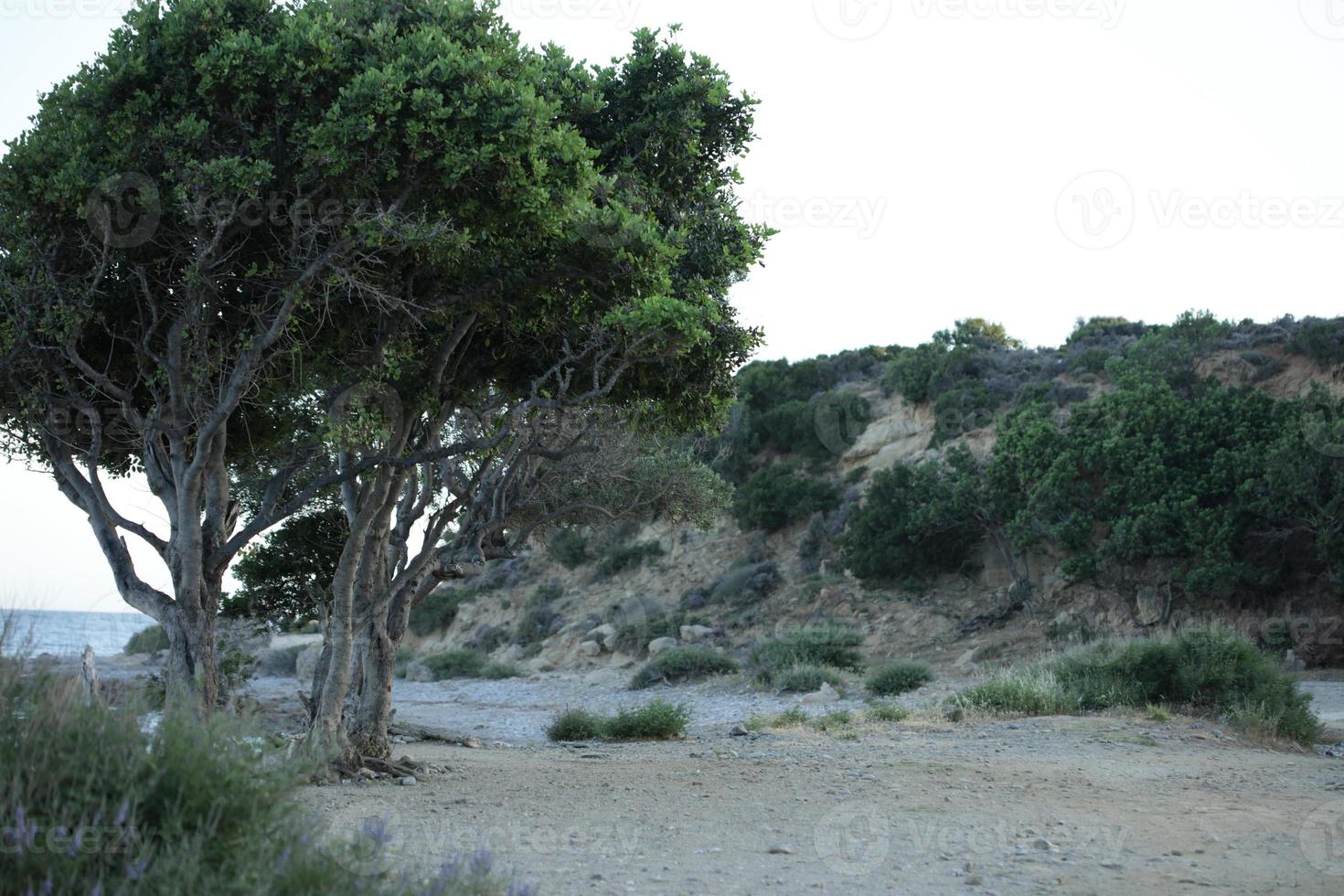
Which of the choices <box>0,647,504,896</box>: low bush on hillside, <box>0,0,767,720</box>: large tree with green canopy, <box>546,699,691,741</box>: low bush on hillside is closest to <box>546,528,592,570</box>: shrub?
<box>546,699,691,741</box>: low bush on hillside

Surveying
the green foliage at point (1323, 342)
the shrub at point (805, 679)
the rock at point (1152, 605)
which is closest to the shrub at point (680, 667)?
the shrub at point (805, 679)

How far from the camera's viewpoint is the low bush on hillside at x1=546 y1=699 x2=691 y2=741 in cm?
1622

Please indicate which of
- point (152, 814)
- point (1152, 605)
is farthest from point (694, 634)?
point (152, 814)

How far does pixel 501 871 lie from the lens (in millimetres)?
5594

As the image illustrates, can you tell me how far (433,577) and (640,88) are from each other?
6.12m

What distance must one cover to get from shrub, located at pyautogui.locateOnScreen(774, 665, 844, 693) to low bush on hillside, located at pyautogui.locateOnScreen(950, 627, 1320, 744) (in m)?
6.40

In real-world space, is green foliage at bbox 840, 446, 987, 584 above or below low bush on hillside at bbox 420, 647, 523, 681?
above

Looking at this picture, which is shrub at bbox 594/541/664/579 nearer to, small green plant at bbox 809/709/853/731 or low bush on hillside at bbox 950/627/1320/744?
small green plant at bbox 809/709/853/731

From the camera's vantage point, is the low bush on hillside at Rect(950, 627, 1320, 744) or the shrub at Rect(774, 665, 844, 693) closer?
the low bush on hillside at Rect(950, 627, 1320, 744)

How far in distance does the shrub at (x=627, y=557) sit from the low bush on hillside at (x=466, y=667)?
6.27 meters

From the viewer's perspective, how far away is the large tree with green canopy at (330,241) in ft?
26.8

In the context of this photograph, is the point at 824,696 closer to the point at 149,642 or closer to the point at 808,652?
the point at 808,652

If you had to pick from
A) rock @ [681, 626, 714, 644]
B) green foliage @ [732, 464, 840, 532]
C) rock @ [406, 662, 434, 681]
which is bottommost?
rock @ [406, 662, 434, 681]

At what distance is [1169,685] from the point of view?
1592cm
